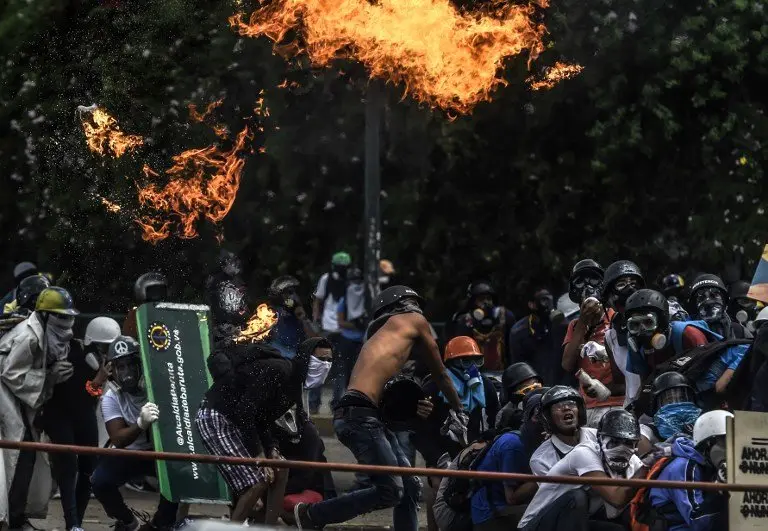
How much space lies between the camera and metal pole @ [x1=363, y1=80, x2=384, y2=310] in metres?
14.1

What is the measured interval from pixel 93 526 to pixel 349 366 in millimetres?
3784

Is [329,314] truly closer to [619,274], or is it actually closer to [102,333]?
[102,333]

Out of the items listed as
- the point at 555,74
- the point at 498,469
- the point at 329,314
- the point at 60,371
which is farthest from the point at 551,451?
the point at 555,74

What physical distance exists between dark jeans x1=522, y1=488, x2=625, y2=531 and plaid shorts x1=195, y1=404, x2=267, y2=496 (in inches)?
76.5

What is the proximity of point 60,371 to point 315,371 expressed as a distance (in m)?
1.57

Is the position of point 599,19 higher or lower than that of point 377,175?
higher

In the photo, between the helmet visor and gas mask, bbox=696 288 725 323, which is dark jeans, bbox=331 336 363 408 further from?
the helmet visor

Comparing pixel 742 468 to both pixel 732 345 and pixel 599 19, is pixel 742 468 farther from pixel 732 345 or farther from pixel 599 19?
pixel 599 19

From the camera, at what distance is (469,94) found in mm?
12820

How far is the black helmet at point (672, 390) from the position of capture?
28.3 feet

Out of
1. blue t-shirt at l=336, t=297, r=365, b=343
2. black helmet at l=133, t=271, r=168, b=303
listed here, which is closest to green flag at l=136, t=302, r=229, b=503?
black helmet at l=133, t=271, r=168, b=303

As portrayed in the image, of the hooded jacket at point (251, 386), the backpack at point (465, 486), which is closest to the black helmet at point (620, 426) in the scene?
the backpack at point (465, 486)

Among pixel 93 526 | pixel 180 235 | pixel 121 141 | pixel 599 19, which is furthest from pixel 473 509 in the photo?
pixel 599 19

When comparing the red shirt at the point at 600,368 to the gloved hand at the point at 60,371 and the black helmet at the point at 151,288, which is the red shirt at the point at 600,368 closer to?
the black helmet at the point at 151,288
